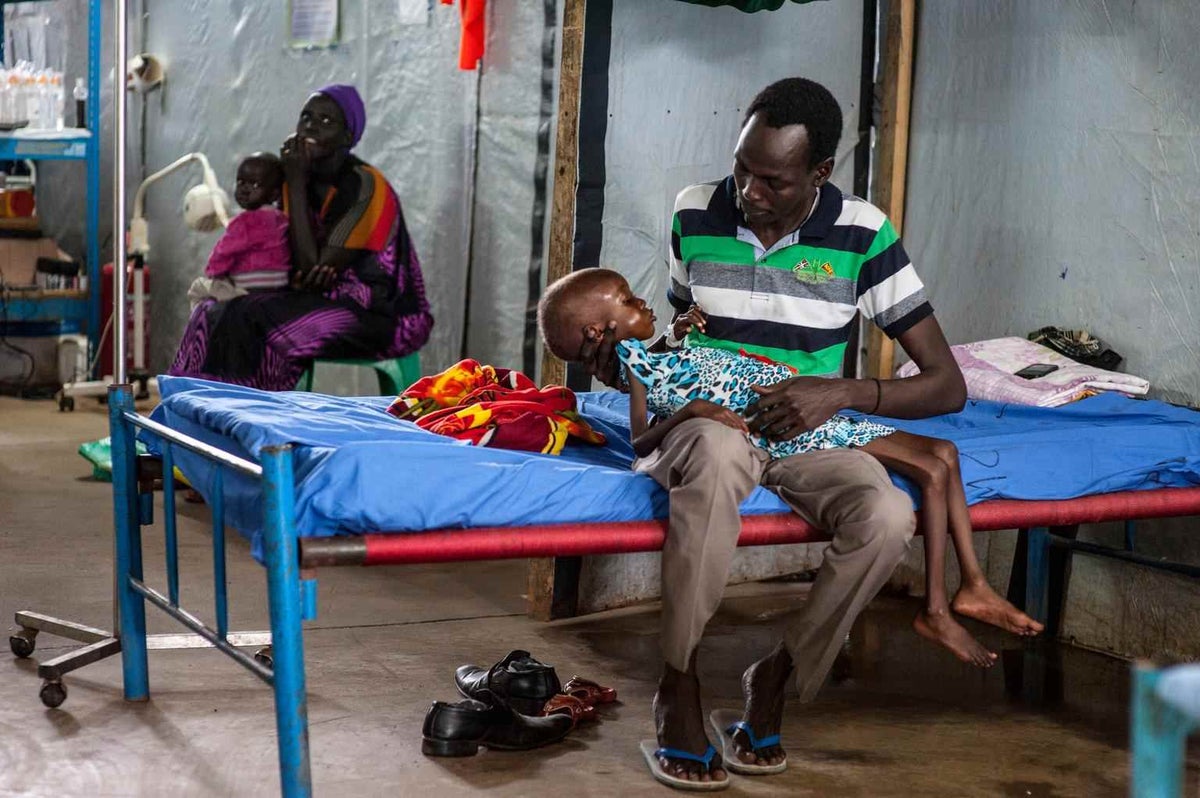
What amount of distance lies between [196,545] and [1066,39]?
323cm

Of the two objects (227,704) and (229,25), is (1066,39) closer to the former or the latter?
(227,704)

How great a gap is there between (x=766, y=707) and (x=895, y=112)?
2.33 metres

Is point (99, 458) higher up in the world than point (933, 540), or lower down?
lower down

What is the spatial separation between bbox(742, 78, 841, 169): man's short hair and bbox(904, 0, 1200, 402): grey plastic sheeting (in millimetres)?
1241

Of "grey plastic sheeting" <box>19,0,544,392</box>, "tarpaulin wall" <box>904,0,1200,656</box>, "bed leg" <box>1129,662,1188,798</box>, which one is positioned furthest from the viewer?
"grey plastic sheeting" <box>19,0,544,392</box>

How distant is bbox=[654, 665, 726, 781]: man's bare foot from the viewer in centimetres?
292

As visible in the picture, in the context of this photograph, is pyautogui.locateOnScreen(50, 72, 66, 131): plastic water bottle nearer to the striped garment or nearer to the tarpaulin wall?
the striped garment

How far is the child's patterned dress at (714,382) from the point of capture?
3125 mm

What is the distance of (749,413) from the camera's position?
3062 mm

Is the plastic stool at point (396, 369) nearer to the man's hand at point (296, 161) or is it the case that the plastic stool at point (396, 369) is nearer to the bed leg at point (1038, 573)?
the man's hand at point (296, 161)

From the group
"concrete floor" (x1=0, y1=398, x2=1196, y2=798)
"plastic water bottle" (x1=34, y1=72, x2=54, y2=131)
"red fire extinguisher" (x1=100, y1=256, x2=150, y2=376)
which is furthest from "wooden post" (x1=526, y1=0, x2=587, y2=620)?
"plastic water bottle" (x1=34, y1=72, x2=54, y2=131)

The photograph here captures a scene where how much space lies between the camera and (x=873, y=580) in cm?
295

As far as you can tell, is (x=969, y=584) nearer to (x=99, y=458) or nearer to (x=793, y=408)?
(x=793, y=408)

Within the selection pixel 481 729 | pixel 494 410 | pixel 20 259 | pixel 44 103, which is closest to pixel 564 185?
pixel 494 410
